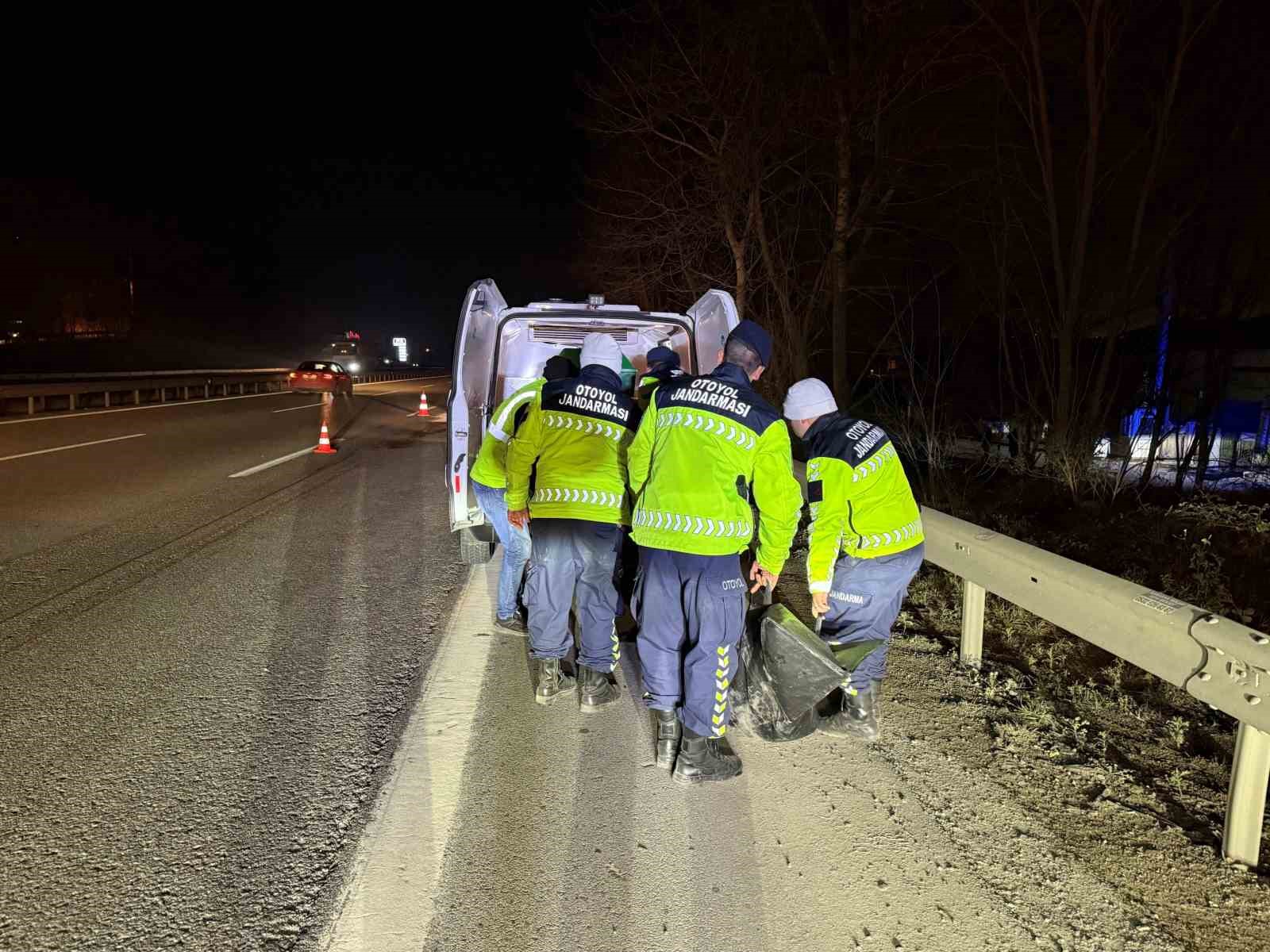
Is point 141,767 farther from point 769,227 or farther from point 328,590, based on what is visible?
point 769,227

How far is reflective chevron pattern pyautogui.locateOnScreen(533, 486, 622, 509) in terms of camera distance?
3.97m

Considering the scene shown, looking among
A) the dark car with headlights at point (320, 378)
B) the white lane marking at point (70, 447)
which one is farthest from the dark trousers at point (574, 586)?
the dark car with headlights at point (320, 378)

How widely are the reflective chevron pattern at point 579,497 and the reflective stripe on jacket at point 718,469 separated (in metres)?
0.61

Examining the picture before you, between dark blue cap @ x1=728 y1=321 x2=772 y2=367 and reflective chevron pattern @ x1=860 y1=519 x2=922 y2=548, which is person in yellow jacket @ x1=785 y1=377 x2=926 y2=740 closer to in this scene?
reflective chevron pattern @ x1=860 y1=519 x2=922 y2=548

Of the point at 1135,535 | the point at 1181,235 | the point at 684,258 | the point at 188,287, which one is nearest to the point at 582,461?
the point at 1135,535

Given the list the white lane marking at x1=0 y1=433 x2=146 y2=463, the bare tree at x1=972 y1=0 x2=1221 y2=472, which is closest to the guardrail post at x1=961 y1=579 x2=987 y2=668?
the bare tree at x1=972 y1=0 x2=1221 y2=472

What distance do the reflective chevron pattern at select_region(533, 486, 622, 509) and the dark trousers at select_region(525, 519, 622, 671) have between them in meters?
0.10

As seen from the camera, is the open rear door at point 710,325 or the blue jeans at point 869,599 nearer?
the blue jeans at point 869,599

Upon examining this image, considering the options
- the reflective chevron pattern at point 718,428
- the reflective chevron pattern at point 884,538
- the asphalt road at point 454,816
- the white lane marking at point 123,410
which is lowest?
the asphalt road at point 454,816

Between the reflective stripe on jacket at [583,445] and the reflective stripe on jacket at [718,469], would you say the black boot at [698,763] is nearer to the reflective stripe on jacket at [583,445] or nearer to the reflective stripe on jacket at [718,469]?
→ the reflective stripe on jacket at [718,469]

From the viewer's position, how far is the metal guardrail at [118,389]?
21.5 m

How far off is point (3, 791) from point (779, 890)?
9.75ft

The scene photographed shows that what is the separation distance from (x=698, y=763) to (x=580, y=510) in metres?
1.31

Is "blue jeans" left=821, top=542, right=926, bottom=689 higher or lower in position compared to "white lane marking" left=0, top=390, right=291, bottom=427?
higher
